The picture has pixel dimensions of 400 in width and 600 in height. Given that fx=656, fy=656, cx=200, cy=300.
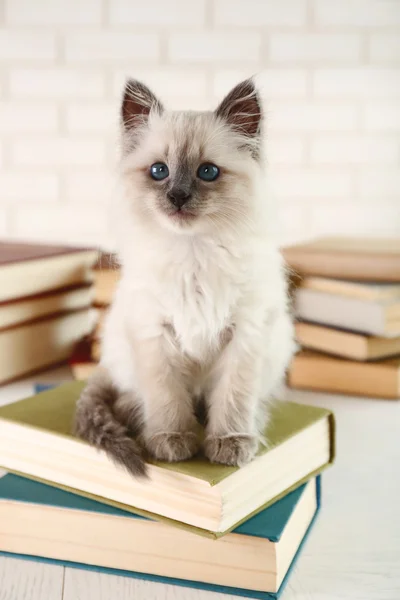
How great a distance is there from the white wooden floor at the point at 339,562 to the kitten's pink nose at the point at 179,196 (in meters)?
0.47

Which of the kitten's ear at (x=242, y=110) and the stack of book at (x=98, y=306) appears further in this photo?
the stack of book at (x=98, y=306)

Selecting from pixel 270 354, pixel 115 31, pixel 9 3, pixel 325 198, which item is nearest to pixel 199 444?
pixel 270 354

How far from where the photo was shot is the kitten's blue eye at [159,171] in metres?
0.90

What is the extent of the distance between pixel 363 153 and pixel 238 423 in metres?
1.42

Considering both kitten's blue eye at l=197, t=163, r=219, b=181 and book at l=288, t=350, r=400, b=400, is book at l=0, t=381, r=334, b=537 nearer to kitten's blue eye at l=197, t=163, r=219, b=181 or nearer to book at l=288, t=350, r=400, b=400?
kitten's blue eye at l=197, t=163, r=219, b=181

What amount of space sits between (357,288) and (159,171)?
0.70 meters

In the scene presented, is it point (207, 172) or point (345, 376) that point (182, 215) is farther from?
point (345, 376)

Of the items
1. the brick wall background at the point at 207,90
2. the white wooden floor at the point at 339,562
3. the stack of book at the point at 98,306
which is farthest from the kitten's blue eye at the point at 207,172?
the brick wall background at the point at 207,90

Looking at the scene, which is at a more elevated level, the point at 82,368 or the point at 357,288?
the point at 357,288

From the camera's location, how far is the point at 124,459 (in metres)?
0.79

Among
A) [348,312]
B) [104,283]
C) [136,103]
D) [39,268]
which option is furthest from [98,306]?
[136,103]

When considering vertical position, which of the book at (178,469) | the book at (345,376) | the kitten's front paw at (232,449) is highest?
the kitten's front paw at (232,449)

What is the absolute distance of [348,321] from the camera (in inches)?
58.3

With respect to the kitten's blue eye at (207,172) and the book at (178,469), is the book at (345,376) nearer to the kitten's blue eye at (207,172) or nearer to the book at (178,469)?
the book at (178,469)
